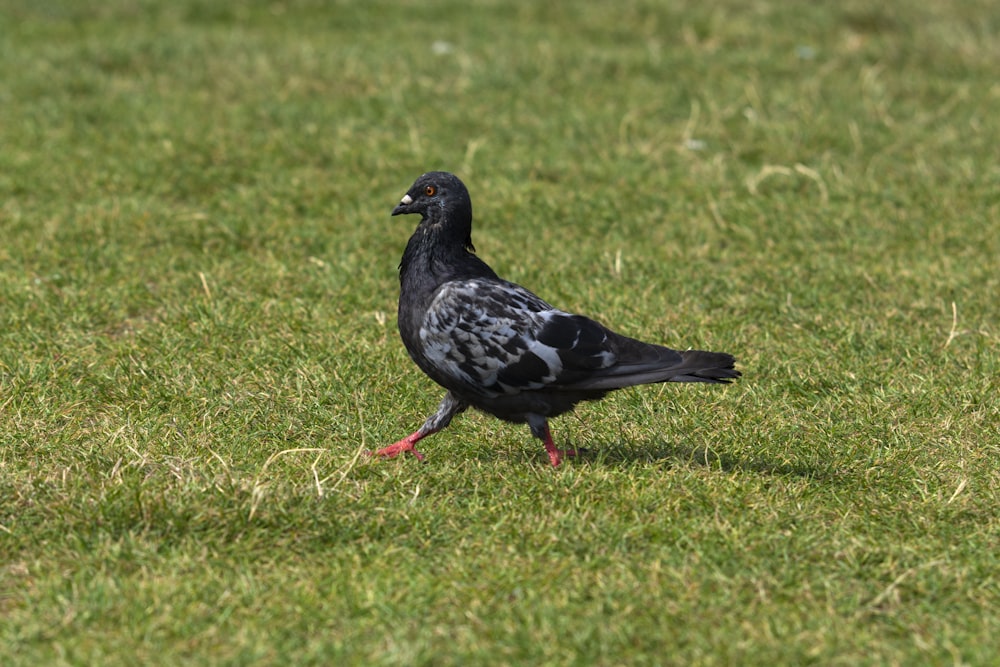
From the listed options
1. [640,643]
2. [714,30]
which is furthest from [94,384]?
[714,30]

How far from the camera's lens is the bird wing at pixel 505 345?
5645 mm

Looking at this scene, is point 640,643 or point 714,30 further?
point 714,30

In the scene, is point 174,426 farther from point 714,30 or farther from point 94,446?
point 714,30

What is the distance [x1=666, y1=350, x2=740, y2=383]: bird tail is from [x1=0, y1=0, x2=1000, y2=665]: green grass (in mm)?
480

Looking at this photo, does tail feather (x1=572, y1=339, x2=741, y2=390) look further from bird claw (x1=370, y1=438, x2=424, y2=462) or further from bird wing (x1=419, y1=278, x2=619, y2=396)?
bird claw (x1=370, y1=438, x2=424, y2=462)

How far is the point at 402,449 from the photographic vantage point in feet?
19.3

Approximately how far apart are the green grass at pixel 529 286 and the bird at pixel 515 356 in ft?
0.94

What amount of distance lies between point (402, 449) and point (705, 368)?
1.45 metres

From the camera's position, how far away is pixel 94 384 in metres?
6.73

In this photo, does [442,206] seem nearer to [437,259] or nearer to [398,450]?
[437,259]

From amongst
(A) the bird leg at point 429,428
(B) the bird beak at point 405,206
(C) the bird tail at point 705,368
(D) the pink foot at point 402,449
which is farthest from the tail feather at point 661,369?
(B) the bird beak at point 405,206

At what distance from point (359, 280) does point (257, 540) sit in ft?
11.7

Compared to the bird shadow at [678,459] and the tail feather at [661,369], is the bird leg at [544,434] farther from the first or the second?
the tail feather at [661,369]

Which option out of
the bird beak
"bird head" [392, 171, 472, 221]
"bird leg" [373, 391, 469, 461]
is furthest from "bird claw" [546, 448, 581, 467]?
the bird beak
